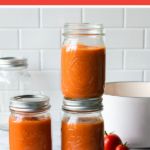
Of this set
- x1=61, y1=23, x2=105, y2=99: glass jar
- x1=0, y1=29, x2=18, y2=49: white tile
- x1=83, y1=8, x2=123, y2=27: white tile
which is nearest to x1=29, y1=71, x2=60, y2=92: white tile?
x1=0, y1=29, x2=18, y2=49: white tile

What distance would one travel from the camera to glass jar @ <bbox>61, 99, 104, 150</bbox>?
89cm

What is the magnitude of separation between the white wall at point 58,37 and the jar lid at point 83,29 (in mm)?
467

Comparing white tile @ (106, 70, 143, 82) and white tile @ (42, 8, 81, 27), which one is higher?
white tile @ (42, 8, 81, 27)

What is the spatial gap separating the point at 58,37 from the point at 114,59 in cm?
20

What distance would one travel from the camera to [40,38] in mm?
1370

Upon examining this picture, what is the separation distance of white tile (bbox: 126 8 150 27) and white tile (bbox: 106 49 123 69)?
0.34 feet

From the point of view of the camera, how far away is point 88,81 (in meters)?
0.88

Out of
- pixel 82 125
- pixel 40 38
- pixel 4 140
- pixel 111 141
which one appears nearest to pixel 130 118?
pixel 111 141

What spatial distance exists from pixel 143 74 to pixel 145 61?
0.04m

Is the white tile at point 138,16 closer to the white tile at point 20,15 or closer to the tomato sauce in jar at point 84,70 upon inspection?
the white tile at point 20,15

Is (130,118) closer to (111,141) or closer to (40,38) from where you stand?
(111,141)

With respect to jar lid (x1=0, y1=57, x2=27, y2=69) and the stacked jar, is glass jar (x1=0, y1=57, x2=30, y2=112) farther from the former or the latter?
the stacked jar

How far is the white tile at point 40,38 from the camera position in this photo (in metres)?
1.37

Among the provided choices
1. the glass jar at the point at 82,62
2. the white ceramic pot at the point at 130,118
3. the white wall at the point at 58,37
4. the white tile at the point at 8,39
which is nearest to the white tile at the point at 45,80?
the white wall at the point at 58,37
